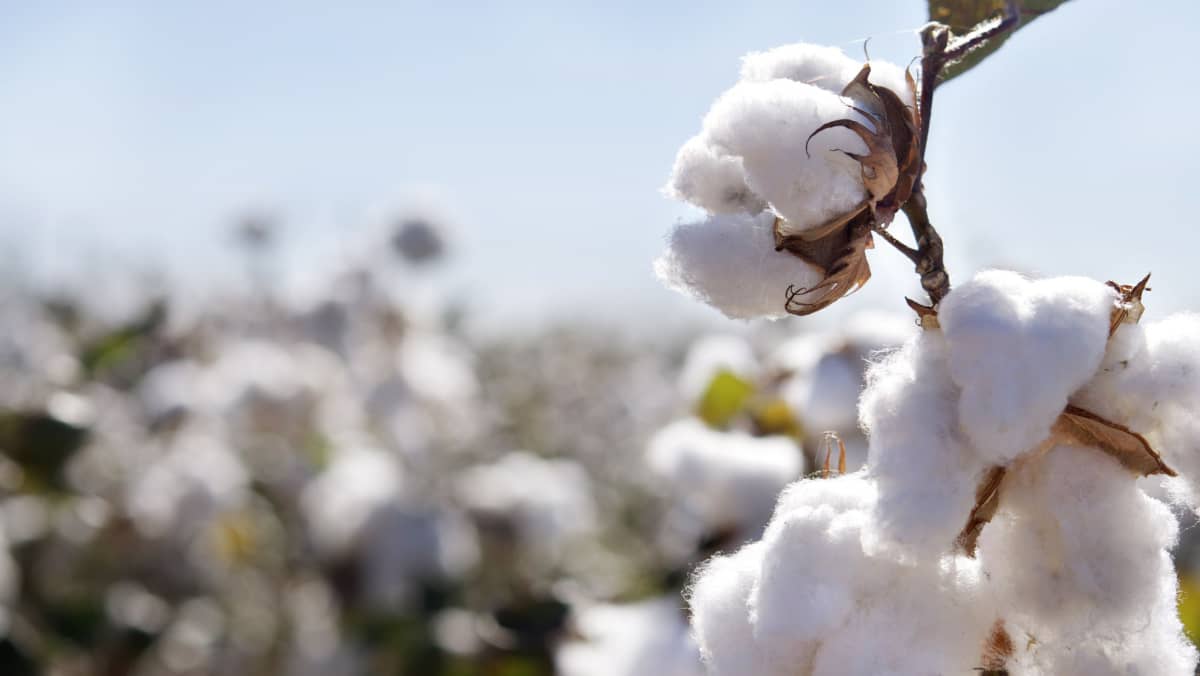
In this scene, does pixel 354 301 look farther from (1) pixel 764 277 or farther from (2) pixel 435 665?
(1) pixel 764 277

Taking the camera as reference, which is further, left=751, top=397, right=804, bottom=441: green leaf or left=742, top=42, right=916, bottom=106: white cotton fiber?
left=751, top=397, right=804, bottom=441: green leaf

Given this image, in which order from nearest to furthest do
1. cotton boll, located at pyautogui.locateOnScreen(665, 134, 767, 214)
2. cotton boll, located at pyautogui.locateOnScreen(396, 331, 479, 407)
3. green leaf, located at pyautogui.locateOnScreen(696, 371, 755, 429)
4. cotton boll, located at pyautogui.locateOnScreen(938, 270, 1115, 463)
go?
cotton boll, located at pyautogui.locateOnScreen(938, 270, 1115, 463) < cotton boll, located at pyautogui.locateOnScreen(665, 134, 767, 214) < green leaf, located at pyautogui.locateOnScreen(696, 371, 755, 429) < cotton boll, located at pyautogui.locateOnScreen(396, 331, 479, 407)

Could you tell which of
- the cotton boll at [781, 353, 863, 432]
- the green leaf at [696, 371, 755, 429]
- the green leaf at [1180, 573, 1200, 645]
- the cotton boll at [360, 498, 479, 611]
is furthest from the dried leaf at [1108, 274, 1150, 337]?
the cotton boll at [360, 498, 479, 611]

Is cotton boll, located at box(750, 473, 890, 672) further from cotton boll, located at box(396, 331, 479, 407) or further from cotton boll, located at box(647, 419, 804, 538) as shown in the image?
→ cotton boll, located at box(396, 331, 479, 407)

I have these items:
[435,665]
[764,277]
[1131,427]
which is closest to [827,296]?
[764,277]

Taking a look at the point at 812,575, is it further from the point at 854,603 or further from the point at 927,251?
the point at 927,251
